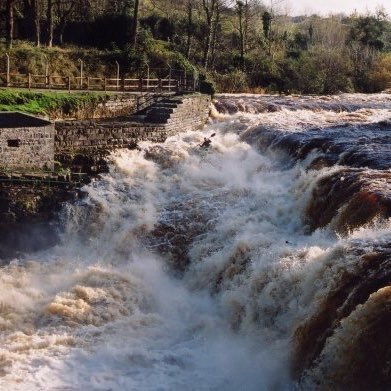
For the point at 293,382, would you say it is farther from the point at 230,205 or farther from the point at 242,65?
the point at 242,65

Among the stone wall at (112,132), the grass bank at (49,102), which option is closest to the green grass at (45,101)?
the grass bank at (49,102)

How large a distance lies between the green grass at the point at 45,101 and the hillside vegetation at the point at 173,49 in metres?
5.56

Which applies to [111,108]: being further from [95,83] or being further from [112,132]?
[95,83]

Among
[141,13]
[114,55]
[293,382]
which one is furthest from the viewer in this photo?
[141,13]

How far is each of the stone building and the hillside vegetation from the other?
958cm

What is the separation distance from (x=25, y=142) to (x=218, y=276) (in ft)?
22.4

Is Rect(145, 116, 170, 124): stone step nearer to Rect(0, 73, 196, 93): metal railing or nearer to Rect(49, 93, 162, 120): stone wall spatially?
→ Rect(49, 93, 162, 120): stone wall

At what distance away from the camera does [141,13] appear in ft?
118

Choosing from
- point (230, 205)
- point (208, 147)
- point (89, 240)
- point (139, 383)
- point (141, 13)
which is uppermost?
point (141, 13)

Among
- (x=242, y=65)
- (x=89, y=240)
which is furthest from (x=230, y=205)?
(x=242, y=65)

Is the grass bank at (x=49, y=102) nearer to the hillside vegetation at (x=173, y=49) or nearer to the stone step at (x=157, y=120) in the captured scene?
the stone step at (x=157, y=120)

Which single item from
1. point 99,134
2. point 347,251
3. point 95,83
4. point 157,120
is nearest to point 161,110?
point 157,120

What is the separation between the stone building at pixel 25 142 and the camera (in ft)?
47.8

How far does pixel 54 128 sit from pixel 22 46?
11.3m
